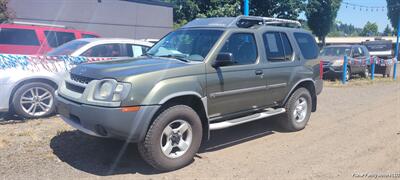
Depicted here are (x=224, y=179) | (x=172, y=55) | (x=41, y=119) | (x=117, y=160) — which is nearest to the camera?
(x=224, y=179)

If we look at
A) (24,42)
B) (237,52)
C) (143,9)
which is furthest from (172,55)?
(143,9)

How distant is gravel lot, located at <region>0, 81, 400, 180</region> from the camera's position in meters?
4.70

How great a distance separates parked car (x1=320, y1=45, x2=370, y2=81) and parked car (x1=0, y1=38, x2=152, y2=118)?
9.98m

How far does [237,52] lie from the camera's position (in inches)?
224

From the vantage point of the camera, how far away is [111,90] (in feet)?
14.3

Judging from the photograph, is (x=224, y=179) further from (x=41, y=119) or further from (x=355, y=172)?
(x=41, y=119)

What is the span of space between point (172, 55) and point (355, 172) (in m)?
2.92

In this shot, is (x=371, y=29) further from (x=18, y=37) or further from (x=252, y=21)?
(x=252, y=21)

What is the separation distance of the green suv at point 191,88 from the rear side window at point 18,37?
15.9 ft

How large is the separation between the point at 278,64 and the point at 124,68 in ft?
8.89

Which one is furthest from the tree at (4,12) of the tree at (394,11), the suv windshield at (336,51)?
the tree at (394,11)

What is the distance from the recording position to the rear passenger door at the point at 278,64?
6.08 metres

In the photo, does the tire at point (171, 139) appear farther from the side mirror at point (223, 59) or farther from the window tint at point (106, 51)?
the window tint at point (106, 51)

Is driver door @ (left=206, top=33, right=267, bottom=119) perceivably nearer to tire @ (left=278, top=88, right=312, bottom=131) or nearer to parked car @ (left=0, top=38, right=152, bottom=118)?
tire @ (left=278, top=88, right=312, bottom=131)
